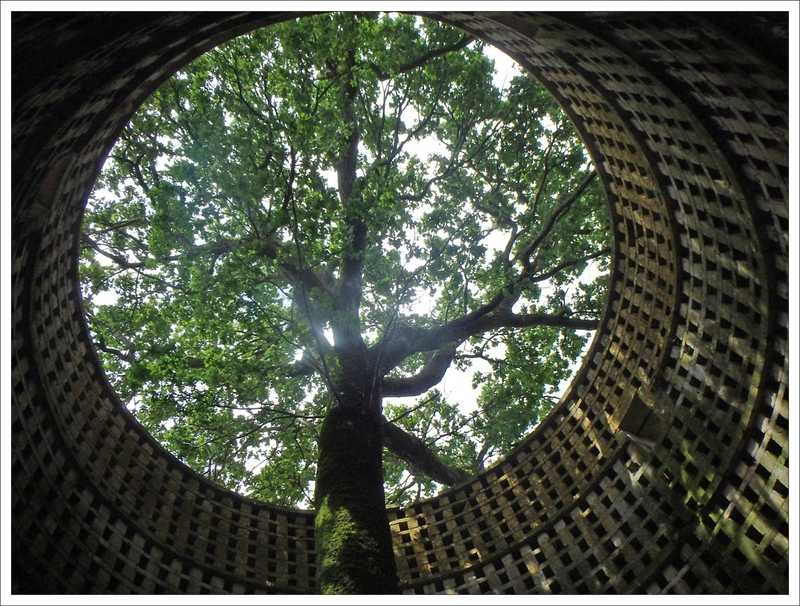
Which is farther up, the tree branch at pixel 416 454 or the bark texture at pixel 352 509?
the tree branch at pixel 416 454

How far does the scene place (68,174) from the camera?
598 centimetres

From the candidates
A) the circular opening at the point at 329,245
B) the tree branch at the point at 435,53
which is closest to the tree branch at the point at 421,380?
the circular opening at the point at 329,245

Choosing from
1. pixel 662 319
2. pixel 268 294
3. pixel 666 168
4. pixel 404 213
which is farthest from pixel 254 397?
pixel 666 168

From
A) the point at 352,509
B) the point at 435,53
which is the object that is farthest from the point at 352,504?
the point at 435,53

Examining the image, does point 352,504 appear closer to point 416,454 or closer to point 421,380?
point 416,454

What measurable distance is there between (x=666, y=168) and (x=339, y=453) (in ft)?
17.7

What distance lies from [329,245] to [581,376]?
5.04 metres

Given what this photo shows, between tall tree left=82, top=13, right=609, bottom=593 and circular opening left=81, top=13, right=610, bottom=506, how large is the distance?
0.05 metres

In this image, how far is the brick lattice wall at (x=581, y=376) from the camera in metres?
4.91

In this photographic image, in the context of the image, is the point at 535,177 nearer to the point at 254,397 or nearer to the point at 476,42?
the point at 476,42

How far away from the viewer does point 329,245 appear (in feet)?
34.1

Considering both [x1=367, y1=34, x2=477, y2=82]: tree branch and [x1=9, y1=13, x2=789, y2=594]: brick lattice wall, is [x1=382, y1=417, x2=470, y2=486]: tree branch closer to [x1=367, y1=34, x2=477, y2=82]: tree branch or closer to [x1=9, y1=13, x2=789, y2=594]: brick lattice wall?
[x1=9, y1=13, x2=789, y2=594]: brick lattice wall

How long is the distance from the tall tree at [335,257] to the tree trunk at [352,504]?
3 centimetres

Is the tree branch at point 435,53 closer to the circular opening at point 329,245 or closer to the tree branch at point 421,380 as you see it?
the circular opening at point 329,245
